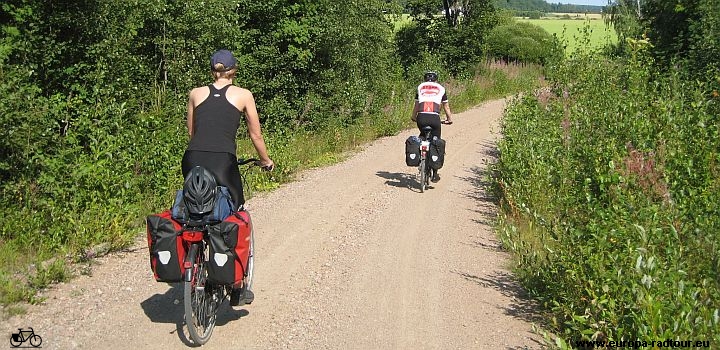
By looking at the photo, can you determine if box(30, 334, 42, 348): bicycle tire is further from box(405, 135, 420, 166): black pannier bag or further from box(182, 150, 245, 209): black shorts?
box(405, 135, 420, 166): black pannier bag

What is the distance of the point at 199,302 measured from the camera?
213 inches

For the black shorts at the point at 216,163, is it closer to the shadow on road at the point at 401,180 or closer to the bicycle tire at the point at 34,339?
the bicycle tire at the point at 34,339

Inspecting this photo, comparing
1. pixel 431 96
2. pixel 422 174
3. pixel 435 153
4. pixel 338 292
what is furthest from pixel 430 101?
pixel 338 292

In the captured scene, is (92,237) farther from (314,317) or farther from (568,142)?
(568,142)

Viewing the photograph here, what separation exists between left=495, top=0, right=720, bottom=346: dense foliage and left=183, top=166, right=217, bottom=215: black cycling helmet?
2.64 metres

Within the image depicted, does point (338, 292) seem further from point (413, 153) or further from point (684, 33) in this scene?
point (684, 33)

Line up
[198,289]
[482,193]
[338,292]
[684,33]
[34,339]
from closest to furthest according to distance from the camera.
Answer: [198,289], [34,339], [338,292], [482,193], [684,33]

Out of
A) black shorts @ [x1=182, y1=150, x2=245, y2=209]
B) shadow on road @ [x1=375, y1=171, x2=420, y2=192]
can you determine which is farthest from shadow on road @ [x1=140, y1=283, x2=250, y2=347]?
shadow on road @ [x1=375, y1=171, x2=420, y2=192]

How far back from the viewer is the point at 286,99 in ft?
62.4

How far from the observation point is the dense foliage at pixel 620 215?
4812mm

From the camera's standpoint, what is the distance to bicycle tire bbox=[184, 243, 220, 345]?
17.0 ft

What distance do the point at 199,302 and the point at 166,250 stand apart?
1.72 ft

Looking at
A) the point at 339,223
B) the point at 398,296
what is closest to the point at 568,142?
the point at 339,223

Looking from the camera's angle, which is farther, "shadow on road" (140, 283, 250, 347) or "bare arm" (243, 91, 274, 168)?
"shadow on road" (140, 283, 250, 347)
